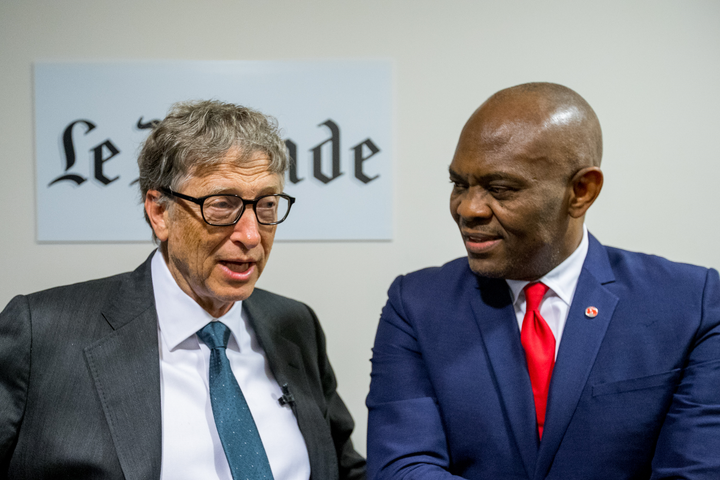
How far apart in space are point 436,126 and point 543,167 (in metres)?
1.09

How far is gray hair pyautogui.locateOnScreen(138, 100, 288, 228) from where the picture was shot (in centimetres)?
142

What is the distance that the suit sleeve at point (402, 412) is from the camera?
1.30 meters

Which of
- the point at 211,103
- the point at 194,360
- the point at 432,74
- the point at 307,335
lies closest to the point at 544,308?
the point at 307,335

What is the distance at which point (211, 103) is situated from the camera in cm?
155

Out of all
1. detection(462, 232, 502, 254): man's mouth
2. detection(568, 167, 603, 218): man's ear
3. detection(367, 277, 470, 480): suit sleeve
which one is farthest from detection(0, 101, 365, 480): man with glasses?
detection(568, 167, 603, 218): man's ear

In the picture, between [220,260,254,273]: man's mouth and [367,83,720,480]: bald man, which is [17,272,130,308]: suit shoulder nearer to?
[220,260,254,273]: man's mouth

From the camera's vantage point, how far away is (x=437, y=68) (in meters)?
2.31

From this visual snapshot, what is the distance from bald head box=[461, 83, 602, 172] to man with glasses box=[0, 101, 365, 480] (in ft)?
1.87

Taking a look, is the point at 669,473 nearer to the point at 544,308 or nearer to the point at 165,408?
the point at 544,308

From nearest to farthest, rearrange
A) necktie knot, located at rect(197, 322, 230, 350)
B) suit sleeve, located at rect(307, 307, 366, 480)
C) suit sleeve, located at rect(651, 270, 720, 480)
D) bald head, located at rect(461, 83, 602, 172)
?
suit sleeve, located at rect(651, 270, 720, 480)
bald head, located at rect(461, 83, 602, 172)
necktie knot, located at rect(197, 322, 230, 350)
suit sleeve, located at rect(307, 307, 366, 480)

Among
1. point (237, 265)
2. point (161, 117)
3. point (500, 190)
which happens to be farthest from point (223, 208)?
point (161, 117)

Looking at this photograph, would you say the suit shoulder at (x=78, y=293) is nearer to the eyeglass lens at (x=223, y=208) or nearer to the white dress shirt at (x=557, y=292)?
the eyeglass lens at (x=223, y=208)

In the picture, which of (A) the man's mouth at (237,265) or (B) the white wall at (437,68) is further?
(B) the white wall at (437,68)

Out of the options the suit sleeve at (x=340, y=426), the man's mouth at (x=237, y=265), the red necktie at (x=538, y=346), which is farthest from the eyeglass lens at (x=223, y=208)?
the red necktie at (x=538, y=346)
